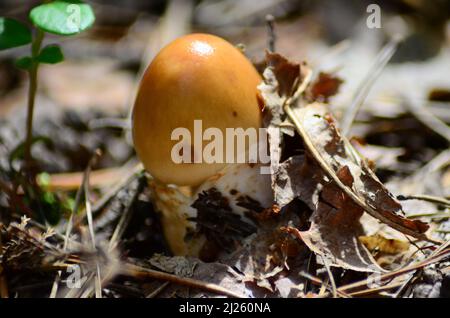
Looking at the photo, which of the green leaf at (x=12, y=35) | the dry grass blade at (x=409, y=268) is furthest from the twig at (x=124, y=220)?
the dry grass blade at (x=409, y=268)

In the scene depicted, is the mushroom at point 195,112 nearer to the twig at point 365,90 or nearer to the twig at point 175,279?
the twig at point 175,279

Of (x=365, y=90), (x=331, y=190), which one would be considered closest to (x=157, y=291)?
(x=331, y=190)

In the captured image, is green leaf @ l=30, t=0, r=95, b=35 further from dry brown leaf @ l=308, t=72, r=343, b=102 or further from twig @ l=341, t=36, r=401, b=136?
twig @ l=341, t=36, r=401, b=136

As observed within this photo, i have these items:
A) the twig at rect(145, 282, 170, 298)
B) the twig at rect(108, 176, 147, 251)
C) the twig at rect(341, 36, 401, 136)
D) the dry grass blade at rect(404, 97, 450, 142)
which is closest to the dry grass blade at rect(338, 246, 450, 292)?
the twig at rect(145, 282, 170, 298)
